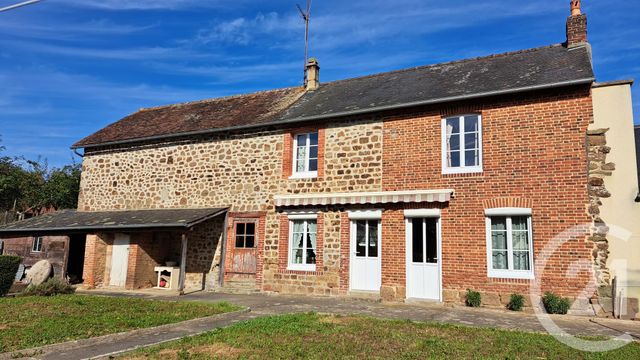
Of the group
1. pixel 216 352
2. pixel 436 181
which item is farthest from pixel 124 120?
pixel 216 352

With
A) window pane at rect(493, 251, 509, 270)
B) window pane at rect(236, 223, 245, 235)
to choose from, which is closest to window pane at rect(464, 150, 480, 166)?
window pane at rect(493, 251, 509, 270)

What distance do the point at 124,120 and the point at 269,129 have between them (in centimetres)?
981

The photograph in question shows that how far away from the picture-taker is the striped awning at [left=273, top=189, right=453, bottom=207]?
40.3 ft

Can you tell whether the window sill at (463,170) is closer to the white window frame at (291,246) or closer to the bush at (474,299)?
the bush at (474,299)

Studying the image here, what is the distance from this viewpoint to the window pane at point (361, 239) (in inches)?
528

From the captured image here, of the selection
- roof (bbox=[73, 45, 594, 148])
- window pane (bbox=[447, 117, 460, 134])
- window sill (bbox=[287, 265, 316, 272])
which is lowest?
window sill (bbox=[287, 265, 316, 272])

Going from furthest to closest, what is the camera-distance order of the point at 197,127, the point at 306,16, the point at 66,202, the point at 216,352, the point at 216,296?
1. the point at 66,202
2. the point at 306,16
3. the point at 197,127
4. the point at 216,296
5. the point at 216,352

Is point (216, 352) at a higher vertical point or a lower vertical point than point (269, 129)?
lower

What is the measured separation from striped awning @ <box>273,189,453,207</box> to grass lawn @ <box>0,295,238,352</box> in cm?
419

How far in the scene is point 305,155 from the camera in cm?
1509

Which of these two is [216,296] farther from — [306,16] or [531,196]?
[306,16]

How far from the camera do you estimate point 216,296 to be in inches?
550

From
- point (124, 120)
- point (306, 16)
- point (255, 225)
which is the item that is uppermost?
point (306, 16)

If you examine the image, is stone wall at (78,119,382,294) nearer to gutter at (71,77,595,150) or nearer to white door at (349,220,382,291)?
gutter at (71,77,595,150)
